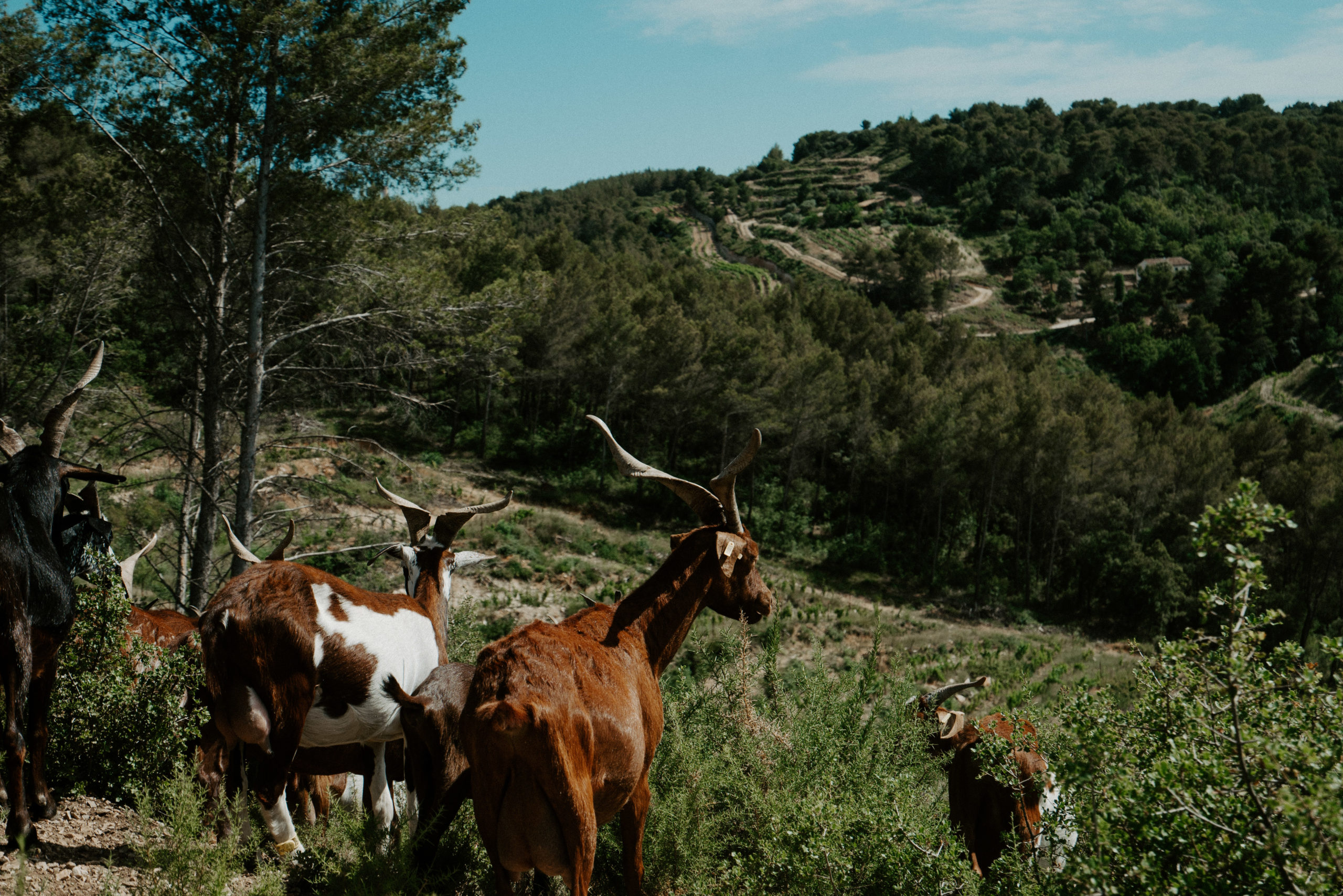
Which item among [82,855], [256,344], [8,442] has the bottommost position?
[82,855]

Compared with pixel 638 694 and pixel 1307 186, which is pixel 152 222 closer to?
pixel 638 694

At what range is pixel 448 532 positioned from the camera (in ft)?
20.9

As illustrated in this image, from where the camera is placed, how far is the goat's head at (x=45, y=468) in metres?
3.79

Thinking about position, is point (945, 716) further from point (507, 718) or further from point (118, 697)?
point (118, 697)

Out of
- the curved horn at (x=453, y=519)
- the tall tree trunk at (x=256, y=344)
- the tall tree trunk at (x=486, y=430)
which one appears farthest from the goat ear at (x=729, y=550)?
the tall tree trunk at (x=486, y=430)

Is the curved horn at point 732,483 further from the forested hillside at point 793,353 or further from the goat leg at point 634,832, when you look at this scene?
the forested hillside at point 793,353

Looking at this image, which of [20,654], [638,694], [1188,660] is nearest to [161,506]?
[20,654]

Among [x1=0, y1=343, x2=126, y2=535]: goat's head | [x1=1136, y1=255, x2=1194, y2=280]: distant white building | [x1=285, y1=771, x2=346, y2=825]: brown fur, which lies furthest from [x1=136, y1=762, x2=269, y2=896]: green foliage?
[x1=1136, y1=255, x2=1194, y2=280]: distant white building

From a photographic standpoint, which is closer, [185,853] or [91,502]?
[185,853]

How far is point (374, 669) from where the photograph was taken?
190 inches

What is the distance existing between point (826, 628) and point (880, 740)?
61.5ft

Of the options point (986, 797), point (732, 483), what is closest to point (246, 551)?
point (732, 483)

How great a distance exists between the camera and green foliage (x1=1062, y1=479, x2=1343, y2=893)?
2479 millimetres

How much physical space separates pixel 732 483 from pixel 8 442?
3534 millimetres
